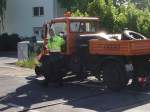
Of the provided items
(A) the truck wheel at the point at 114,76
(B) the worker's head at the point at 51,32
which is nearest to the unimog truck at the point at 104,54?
(A) the truck wheel at the point at 114,76

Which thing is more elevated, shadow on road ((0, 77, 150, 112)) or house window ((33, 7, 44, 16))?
house window ((33, 7, 44, 16))

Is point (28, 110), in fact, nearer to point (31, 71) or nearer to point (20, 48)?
point (31, 71)

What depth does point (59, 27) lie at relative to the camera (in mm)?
16328

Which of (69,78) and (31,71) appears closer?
(69,78)

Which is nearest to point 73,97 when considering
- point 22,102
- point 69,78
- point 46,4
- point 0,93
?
point 22,102

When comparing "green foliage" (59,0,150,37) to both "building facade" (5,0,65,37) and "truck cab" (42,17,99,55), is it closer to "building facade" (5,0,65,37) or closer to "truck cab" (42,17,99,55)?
"truck cab" (42,17,99,55)

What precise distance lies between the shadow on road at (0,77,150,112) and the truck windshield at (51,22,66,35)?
82.2 inches

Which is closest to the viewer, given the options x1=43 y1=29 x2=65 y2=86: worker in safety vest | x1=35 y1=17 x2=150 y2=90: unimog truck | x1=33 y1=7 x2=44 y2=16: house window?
x1=35 y1=17 x2=150 y2=90: unimog truck

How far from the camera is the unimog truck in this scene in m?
14.0

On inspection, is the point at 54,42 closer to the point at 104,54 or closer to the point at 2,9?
the point at 104,54

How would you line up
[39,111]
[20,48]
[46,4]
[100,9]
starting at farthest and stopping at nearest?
[46,4] → [20,48] → [100,9] → [39,111]

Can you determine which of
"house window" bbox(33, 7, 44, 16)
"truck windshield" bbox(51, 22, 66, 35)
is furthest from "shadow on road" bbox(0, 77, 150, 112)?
"house window" bbox(33, 7, 44, 16)

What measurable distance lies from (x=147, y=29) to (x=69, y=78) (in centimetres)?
603

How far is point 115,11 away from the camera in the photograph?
22844 mm
